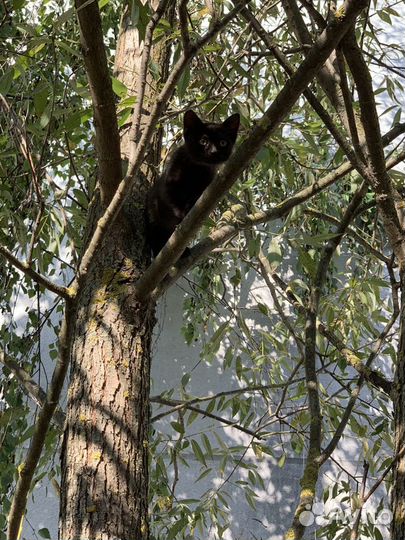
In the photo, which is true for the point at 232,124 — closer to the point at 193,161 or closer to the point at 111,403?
the point at 193,161

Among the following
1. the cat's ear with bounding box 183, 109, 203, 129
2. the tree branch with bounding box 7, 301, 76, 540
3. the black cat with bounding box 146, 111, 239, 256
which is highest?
the cat's ear with bounding box 183, 109, 203, 129

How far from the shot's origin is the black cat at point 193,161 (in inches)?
103

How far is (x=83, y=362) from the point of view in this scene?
1837 mm

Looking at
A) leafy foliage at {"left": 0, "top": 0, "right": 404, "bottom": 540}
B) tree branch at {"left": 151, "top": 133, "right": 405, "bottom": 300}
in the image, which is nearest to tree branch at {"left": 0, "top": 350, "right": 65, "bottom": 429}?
leafy foliage at {"left": 0, "top": 0, "right": 404, "bottom": 540}

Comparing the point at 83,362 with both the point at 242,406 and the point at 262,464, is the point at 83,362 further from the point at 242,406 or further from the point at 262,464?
the point at 262,464

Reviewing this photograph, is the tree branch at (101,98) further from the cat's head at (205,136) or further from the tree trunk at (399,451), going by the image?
the cat's head at (205,136)

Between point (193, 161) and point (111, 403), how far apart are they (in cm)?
144

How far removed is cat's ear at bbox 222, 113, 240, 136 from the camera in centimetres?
280

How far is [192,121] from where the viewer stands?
290 cm

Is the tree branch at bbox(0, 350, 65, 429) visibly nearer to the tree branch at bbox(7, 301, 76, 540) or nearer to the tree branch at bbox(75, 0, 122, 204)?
the tree branch at bbox(7, 301, 76, 540)

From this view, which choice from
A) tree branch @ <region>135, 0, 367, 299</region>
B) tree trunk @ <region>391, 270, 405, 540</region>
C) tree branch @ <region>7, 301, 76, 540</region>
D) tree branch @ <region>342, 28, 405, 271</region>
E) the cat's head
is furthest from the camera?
the cat's head

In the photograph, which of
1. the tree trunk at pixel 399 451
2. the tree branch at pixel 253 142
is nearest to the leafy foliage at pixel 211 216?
the tree branch at pixel 253 142

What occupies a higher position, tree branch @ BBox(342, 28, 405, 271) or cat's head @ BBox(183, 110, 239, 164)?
cat's head @ BBox(183, 110, 239, 164)

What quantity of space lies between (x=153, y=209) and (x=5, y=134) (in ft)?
2.07
